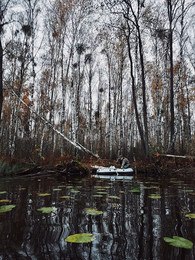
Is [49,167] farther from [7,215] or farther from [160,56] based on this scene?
[160,56]

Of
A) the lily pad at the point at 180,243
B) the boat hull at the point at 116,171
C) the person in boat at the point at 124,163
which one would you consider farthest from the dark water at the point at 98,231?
the person in boat at the point at 124,163

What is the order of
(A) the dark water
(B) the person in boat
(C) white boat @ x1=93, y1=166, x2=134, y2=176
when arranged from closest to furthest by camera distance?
(A) the dark water → (C) white boat @ x1=93, y1=166, x2=134, y2=176 → (B) the person in boat

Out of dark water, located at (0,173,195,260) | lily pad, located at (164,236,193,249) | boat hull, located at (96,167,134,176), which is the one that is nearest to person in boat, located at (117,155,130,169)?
boat hull, located at (96,167,134,176)

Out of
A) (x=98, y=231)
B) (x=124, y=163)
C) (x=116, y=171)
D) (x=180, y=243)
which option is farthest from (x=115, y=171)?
(x=180, y=243)

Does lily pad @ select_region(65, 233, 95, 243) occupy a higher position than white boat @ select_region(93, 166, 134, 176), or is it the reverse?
lily pad @ select_region(65, 233, 95, 243)

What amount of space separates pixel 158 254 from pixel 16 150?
972 cm

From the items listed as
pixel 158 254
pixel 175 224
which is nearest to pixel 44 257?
pixel 158 254

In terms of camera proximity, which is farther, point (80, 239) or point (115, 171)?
point (115, 171)

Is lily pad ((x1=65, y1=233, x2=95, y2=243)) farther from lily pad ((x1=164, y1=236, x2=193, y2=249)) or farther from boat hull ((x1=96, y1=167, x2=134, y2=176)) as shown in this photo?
boat hull ((x1=96, y1=167, x2=134, y2=176))

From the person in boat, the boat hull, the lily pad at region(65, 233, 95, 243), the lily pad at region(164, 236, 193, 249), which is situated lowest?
the boat hull

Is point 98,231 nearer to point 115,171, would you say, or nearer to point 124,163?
point 115,171

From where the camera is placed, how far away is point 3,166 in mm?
5266

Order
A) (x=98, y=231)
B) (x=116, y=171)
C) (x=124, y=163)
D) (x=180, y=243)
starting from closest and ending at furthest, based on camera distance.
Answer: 1. (x=180, y=243)
2. (x=98, y=231)
3. (x=116, y=171)
4. (x=124, y=163)

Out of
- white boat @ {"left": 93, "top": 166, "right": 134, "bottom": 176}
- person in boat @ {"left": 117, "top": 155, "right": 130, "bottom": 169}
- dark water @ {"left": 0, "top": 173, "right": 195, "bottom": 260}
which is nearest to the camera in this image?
dark water @ {"left": 0, "top": 173, "right": 195, "bottom": 260}
